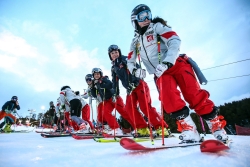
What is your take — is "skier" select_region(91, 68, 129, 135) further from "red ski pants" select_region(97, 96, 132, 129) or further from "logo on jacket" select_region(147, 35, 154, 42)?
"logo on jacket" select_region(147, 35, 154, 42)

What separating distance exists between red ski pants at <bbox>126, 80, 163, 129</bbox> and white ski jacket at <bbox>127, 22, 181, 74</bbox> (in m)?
1.16

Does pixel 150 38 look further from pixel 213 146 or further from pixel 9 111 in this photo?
pixel 9 111

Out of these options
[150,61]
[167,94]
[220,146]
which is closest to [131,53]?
[150,61]

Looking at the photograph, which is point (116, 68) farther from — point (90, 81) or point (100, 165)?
point (100, 165)

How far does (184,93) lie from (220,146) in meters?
1.06

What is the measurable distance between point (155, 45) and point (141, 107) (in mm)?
1958

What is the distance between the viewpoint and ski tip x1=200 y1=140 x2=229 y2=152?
1.42 metres

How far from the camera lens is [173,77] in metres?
2.45

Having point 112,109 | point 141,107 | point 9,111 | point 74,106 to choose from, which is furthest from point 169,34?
point 9,111

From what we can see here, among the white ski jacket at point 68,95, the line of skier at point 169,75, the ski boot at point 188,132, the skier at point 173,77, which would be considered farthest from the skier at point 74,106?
the ski boot at point 188,132

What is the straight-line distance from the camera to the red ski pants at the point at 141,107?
412 centimetres

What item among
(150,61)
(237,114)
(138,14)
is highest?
(138,14)

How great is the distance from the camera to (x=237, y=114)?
14586 mm

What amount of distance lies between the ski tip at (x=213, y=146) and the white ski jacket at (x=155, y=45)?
109cm
